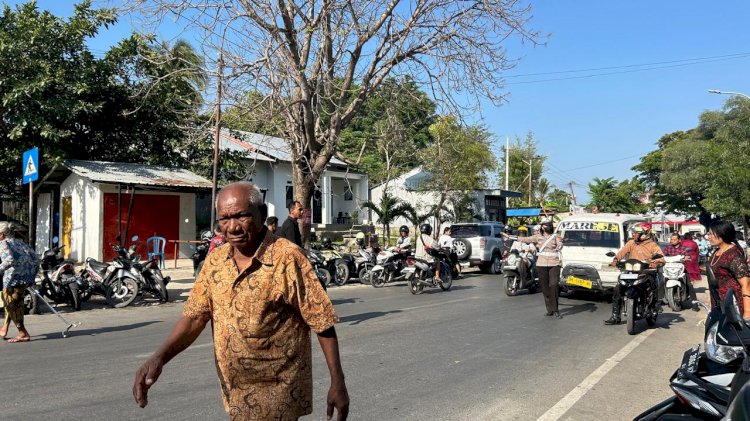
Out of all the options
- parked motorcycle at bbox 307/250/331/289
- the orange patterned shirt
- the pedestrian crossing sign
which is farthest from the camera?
parked motorcycle at bbox 307/250/331/289

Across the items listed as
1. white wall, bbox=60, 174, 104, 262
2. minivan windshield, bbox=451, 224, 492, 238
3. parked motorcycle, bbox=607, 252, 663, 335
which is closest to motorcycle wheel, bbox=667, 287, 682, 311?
parked motorcycle, bbox=607, 252, 663, 335

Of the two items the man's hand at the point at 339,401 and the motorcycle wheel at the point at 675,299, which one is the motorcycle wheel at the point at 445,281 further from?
the man's hand at the point at 339,401

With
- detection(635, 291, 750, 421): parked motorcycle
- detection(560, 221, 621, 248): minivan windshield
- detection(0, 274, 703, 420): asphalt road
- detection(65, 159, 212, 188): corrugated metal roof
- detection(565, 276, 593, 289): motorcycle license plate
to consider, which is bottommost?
detection(0, 274, 703, 420): asphalt road

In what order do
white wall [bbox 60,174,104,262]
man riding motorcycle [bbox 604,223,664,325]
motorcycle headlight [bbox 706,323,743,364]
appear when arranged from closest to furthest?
1. motorcycle headlight [bbox 706,323,743,364]
2. man riding motorcycle [bbox 604,223,664,325]
3. white wall [bbox 60,174,104,262]

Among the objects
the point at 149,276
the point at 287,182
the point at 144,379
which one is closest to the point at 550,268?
the point at 149,276

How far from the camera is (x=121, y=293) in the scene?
11680 mm

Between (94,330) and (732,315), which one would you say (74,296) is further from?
(732,315)

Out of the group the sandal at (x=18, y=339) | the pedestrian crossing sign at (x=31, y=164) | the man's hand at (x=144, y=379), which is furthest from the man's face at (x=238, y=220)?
the pedestrian crossing sign at (x=31, y=164)

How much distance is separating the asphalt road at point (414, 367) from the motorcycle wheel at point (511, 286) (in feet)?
8.81

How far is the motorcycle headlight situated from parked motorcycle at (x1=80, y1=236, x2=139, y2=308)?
403 inches

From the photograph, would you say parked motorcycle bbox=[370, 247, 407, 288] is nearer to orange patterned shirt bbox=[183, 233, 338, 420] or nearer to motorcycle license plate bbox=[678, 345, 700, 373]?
motorcycle license plate bbox=[678, 345, 700, 373]

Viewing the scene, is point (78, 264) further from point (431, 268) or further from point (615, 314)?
point (615, 314)

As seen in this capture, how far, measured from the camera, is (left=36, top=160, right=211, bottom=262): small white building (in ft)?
59.7

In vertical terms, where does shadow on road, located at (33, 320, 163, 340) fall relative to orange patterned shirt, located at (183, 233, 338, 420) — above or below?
below
